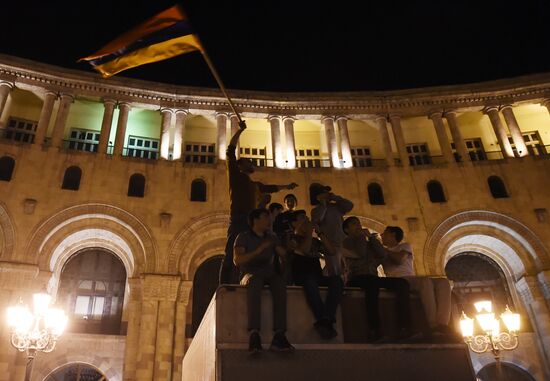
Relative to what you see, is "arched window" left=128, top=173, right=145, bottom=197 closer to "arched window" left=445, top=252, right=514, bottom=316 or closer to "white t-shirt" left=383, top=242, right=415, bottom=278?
"arched window" left=445, top=252, right=514, bottom=316

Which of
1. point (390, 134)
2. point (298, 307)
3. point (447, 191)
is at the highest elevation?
point (390, 134)

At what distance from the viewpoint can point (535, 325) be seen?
1798 cm

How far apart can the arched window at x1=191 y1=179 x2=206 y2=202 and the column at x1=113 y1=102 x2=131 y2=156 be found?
10.9ft

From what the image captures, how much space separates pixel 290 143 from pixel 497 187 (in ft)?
30.3

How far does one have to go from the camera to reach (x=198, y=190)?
1936 centimetres

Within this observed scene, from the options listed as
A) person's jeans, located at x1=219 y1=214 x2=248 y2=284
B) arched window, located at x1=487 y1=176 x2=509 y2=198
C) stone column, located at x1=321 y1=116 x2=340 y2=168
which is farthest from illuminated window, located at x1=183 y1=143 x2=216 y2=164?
person's jeans, located at x1=219 y1=214 x2=248 y2=284

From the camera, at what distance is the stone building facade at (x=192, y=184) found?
16.4 meters

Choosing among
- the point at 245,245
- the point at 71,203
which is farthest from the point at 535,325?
the point at 71,203

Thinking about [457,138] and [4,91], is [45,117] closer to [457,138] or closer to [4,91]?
[4,91]

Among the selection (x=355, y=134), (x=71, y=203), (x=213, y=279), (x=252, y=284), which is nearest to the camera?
(x=252, y=284)

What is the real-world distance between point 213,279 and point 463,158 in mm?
12234

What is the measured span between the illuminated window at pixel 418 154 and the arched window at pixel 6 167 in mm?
17365

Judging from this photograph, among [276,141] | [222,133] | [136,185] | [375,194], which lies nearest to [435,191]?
[375,194]

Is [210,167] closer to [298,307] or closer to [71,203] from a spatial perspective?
[71,203]
